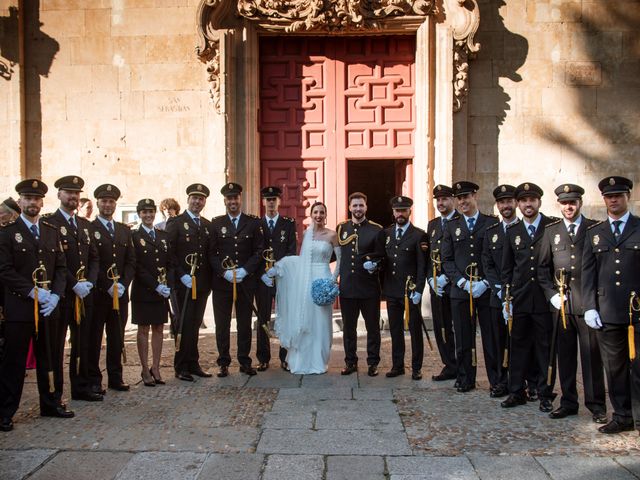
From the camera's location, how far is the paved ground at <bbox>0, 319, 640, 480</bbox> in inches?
179

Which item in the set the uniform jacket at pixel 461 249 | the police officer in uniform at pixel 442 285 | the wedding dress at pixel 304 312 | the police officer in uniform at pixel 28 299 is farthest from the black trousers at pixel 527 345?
the police officer in uniform at pixel 28 299

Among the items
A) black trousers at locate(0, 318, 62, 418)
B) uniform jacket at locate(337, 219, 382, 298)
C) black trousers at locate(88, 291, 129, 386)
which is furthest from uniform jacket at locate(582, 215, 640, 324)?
black trousers at locate(0, 318, 62, 418)

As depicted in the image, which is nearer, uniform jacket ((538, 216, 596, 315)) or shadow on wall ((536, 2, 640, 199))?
uniform jacket ((538, 216, 596, 315))

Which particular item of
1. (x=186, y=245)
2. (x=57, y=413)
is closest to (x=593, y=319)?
(x=186, y=245)

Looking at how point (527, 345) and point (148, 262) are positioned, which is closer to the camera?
point (527, 345)

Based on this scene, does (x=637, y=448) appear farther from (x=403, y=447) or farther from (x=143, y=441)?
(x=143, y=441)

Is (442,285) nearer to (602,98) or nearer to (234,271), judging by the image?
(234,271)

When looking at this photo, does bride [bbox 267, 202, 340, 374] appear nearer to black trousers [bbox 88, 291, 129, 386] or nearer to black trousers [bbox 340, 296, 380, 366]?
black trousers [bbox 340, 296, 380, 366]

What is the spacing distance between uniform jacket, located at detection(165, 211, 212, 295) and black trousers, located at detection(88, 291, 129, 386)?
81cm

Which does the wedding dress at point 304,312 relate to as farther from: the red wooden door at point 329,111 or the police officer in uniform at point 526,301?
the red wooden door at point 329,111

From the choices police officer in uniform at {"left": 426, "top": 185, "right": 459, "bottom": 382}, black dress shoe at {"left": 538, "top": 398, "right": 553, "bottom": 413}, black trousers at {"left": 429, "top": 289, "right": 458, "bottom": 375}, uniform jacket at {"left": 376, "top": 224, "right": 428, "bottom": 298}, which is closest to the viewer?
black dress shoe at {"left": 538, "top": 398, "right": 553, "bottom": 413}

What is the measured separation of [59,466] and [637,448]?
435 centimetres

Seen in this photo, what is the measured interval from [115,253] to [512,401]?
4.32 metres

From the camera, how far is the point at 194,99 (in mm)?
10922
